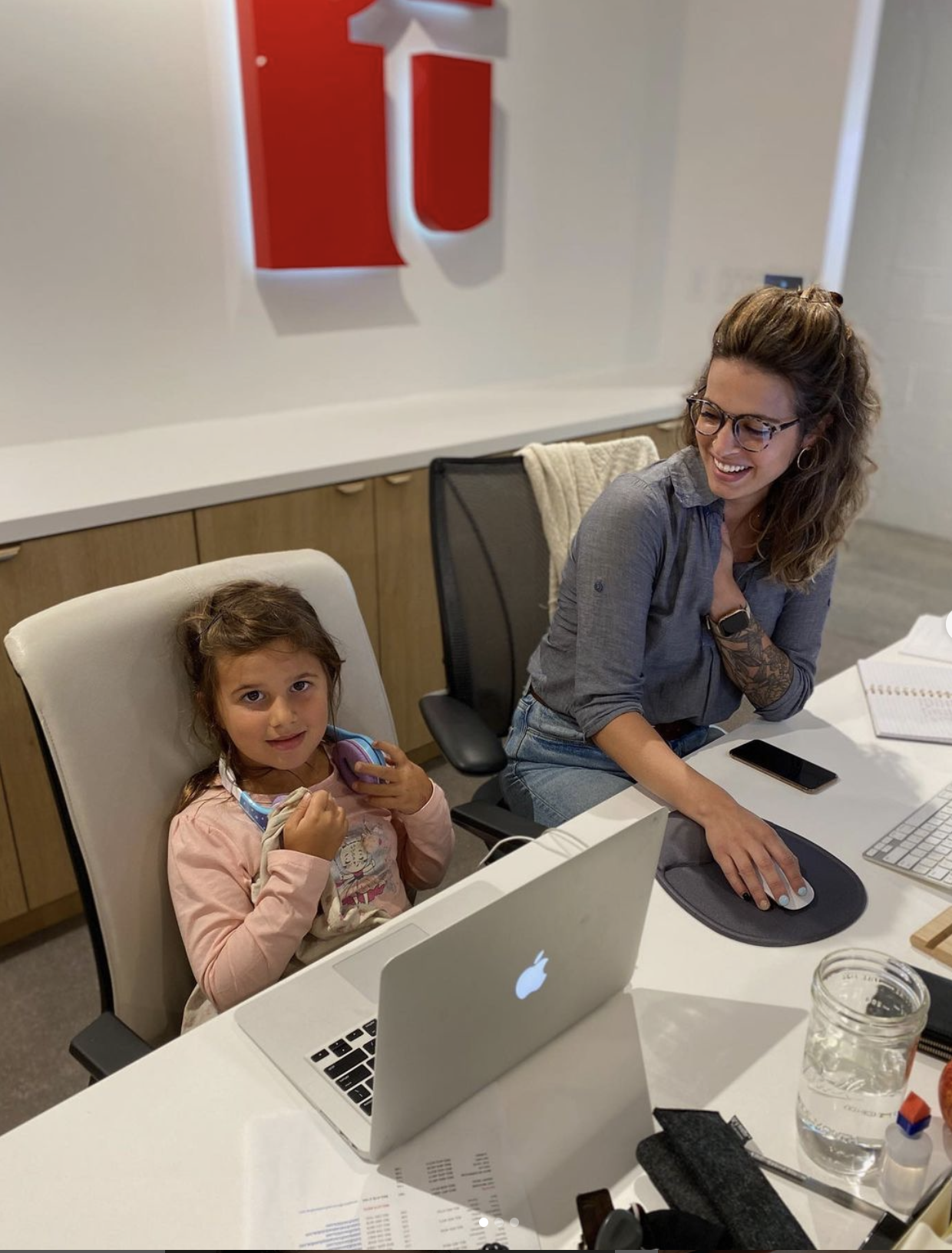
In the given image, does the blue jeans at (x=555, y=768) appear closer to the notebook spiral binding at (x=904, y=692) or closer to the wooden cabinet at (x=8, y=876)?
the notebook spiral binding at (x=904, y=692)

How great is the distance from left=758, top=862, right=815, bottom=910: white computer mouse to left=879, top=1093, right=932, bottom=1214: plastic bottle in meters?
0.32

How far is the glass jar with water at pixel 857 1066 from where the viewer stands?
2.59 ft

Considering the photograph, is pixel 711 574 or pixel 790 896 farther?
pixel 711 574

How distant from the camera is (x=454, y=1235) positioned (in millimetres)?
725

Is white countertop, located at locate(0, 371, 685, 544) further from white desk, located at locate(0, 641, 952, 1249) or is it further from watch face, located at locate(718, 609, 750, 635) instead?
white desk, located at locate(0, 641, 952, 1249)

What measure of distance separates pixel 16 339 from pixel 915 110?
→ 282 cm

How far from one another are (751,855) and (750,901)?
53mm

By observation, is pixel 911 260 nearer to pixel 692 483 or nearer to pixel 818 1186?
pixel 692 483

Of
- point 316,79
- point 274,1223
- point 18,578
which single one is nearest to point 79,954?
point 18,578

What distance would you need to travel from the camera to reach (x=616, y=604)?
140 centimetres

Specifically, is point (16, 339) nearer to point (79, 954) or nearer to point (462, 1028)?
point (79, 954)

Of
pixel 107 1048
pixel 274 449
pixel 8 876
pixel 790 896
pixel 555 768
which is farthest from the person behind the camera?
pixel 274 449

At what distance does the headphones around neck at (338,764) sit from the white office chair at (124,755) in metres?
0.07

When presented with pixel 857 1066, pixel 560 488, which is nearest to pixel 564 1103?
pixel 857 1066
